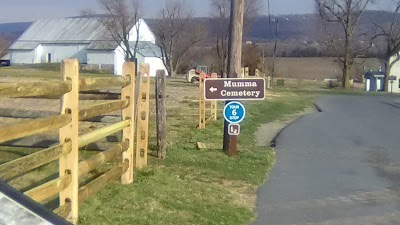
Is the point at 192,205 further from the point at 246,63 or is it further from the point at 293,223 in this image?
the point at 246,63

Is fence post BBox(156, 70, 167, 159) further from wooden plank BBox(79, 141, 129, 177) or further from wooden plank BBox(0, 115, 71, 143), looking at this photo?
wooden plank BBox(0, 115, 71, 143)

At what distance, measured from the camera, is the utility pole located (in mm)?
13328

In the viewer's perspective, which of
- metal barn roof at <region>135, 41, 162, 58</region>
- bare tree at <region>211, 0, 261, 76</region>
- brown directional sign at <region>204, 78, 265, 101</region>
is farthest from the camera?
metal barn roof at <region>135, 41, 162, 58</region>

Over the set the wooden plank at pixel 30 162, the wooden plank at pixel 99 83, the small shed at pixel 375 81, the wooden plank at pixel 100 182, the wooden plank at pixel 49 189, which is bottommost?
the small shed at pixel 375 81

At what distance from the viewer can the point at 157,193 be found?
27.7 feet

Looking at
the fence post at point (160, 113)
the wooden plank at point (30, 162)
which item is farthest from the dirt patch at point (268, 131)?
the wooden plank at point (30, 162)

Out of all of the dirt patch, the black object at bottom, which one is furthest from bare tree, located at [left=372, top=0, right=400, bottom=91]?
the black object at bottom

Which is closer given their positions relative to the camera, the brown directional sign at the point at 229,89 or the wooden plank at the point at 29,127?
the wooden plank at the point at 29,127

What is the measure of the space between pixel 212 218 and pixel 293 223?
3.04 feet

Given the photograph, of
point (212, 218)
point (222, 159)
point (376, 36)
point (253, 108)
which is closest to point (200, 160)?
point (222, 159)

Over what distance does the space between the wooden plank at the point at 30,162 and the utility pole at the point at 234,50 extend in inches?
288

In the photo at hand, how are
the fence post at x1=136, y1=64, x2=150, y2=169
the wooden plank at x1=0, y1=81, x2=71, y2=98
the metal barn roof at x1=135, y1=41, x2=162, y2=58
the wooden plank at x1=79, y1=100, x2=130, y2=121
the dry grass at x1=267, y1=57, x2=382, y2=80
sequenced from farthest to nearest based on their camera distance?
the dry grass at x1=267, y1=57, x2=382, y2=80, the metal barn roof at x1=135, y1=41, x2=162, y2=58, the fence post at x1=136, y1=64, x2=150, y2=169, the wooden plank at x1=79, y1=100, x2=130, y2=121, the wooden plank at x1=0, y1=81, x2=71, y2=98

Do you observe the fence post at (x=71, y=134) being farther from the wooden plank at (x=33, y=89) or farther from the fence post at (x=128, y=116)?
the fence post at (x=128, y=116)

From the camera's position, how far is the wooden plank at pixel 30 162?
5.21 meters
